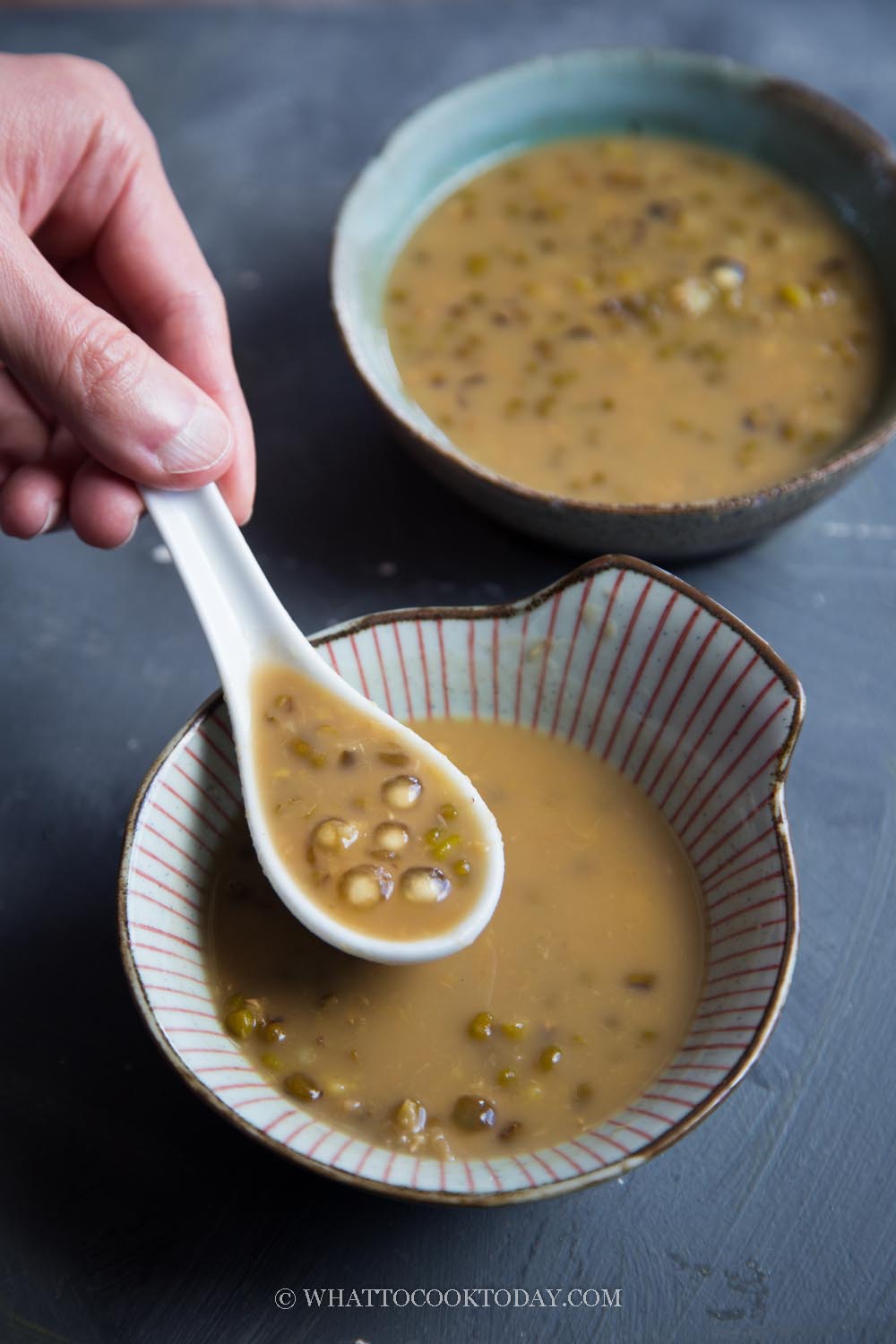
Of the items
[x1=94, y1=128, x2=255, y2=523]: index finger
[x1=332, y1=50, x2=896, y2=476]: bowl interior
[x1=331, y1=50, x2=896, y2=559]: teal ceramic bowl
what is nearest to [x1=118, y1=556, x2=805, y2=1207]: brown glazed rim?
[x1=331, y1=50, x2=896, y2=559]: teal ceramic bowl

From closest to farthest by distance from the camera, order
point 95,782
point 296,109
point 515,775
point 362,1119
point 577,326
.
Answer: point 362,1119 → point 515,775 → point 95,782 → point 577,326 → point 296,109

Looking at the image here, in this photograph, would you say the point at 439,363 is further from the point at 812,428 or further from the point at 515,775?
the point at 515,775

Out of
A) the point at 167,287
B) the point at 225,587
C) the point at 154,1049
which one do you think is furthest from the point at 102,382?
the point at 154,1049

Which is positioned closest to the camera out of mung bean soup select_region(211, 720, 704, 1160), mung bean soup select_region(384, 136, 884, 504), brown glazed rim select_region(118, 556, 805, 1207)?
brown glazed rim select_region(118, 556, 805, 1207)

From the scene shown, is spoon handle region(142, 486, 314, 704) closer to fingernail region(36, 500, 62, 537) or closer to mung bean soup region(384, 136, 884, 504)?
fingernail region(36, 500, 62, 537)

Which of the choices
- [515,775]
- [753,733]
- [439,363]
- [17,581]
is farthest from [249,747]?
[439,363]

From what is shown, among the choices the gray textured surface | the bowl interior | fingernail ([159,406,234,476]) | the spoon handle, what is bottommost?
the gray textured surface

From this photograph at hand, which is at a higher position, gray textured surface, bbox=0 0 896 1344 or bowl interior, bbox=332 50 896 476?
bowl interior, bbox=332 50 896 476

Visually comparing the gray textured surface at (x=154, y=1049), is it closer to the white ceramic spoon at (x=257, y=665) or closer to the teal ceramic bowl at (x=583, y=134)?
the teal ceramic bowl at (x=583, y=134)
